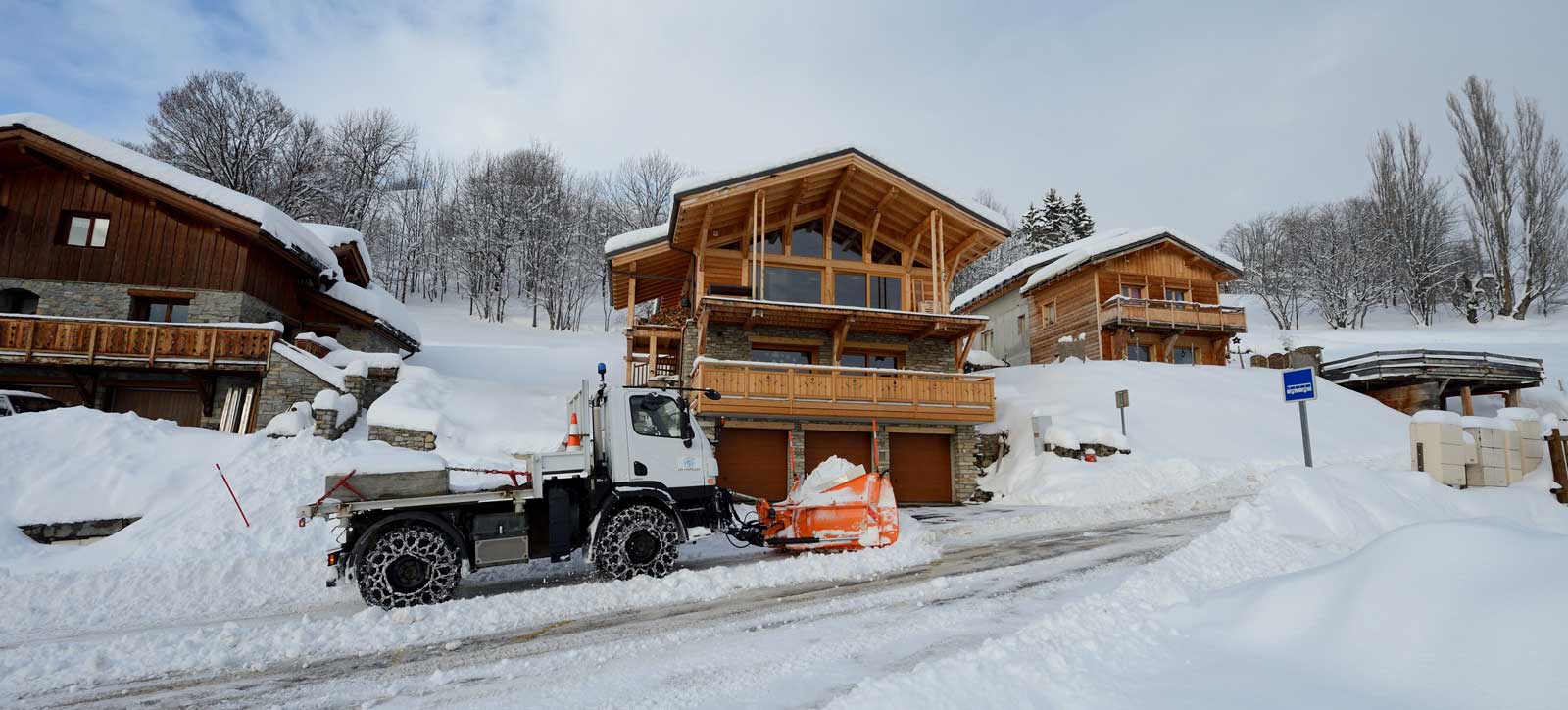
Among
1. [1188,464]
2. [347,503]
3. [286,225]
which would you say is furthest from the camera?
[286,225]

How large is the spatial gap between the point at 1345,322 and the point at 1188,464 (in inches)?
1637

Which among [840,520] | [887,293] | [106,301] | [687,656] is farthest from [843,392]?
[106,301]

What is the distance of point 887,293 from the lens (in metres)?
22.5

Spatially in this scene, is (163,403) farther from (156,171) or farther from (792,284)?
(792,284)

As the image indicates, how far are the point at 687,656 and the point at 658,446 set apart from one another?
4186mm

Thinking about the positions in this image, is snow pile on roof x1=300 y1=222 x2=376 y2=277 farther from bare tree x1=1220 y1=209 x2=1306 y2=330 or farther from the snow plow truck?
bare tree x1=1220 y1=209 x2=1306 y2=330

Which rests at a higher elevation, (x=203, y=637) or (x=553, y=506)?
(x=553, y=506)

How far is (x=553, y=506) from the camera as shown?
8727 mm

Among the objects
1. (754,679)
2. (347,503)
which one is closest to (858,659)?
(754,679)

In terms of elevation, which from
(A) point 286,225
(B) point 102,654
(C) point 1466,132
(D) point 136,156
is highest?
(C) point 1466,132

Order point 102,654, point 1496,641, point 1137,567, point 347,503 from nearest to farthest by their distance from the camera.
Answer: point 1496,641
point 102,654
point 347,503
point 1137,567

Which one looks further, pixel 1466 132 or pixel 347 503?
pixel 1466 132

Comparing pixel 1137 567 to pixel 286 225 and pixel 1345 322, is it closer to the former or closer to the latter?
pixel 286 225

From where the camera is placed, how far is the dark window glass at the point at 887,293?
22.2 m
